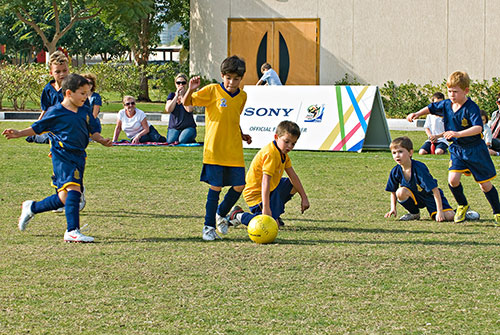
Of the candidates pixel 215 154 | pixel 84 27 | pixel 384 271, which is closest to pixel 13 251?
pixel 215 154

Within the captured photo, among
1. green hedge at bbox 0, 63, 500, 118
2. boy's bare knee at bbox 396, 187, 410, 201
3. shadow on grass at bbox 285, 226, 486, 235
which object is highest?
green hedge at bbox 0, 63, 500, 118

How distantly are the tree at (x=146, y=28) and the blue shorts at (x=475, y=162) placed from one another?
2646cm

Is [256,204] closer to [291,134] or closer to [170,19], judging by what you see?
[291,134]

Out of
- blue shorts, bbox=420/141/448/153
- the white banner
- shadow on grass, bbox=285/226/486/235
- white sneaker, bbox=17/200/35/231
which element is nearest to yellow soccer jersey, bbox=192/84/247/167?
shadow on grass, bbox=285/226/486/235

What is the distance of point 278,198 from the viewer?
7844mm

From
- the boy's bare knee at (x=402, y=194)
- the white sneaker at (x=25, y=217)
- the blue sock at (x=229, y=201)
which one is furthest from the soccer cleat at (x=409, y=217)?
the white sneaker at (x=25, y=217)

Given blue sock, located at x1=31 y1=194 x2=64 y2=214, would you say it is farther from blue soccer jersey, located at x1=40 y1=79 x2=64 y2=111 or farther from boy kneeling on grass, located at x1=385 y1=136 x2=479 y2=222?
boy kneeling on grass, located at x1=385 y1=136 x2=479 y2=222

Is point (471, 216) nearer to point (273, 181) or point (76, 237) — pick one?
point (273, 181)

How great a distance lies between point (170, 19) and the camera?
36469mm

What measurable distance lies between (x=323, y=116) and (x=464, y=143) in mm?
7955

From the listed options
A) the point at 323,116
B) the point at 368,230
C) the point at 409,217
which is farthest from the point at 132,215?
the point at 323,116

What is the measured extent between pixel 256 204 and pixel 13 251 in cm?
243

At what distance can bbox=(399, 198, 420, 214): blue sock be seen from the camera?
8.42m

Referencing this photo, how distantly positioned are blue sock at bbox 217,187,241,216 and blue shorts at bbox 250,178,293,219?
351 millimetres
